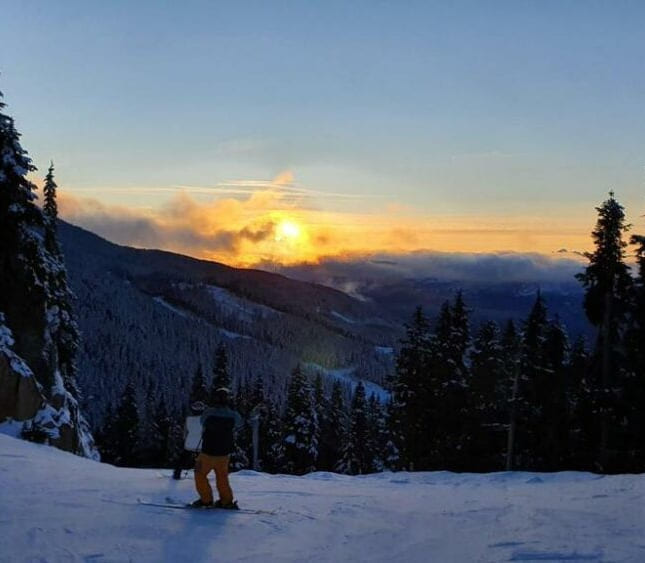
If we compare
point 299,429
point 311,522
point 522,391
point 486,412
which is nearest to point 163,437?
point 299,429

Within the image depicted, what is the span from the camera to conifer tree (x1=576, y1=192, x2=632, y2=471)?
1121 inches

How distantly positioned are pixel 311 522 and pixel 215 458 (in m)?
1.85

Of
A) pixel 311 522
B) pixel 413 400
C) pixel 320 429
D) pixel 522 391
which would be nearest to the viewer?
pixel 311 522

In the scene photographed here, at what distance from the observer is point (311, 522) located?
9.82 metres

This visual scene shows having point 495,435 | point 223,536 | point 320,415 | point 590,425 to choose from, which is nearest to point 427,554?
point 223,536

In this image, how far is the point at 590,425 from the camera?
31547 mm

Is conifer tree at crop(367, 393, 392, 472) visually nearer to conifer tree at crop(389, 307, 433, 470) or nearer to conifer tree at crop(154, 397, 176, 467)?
conifer tree at crop(389, 307, 433, 470)

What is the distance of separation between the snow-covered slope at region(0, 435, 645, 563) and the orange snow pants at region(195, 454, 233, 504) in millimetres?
398

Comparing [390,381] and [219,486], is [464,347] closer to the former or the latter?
[390,381]

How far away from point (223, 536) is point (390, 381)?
31.7m

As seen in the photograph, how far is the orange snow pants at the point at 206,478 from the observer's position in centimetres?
1032

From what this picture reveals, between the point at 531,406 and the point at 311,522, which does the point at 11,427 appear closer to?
the point at 311,522

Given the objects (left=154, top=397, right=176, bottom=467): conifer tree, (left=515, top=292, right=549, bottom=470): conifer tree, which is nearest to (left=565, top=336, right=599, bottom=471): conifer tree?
(left=515, top=292, right=549, bottom=470): conifer tree

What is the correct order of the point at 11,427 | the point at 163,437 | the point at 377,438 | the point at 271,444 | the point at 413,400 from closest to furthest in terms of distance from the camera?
1. the point at 11,427
2. the point at 413,400
3. the point at 271,444
4. the point at 377,438
5. the point at 163,437
